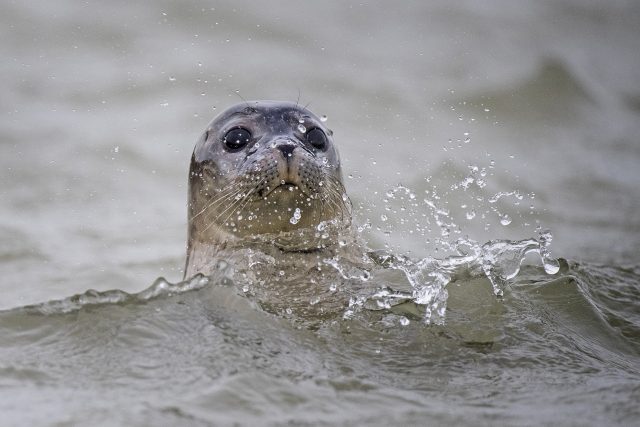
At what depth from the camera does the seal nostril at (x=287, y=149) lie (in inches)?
191

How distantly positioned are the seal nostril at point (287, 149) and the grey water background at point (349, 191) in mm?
767

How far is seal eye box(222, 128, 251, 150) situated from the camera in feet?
17.4

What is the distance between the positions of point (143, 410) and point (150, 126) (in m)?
6.02

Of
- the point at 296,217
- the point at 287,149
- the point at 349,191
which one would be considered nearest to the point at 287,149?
the point at 287,149

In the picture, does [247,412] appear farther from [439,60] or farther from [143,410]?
[439,60]

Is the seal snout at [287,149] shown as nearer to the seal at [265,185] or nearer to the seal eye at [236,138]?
the seal at [265,185]

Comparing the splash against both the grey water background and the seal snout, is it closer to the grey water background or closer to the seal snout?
the grey water background

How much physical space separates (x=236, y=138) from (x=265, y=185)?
1.91ft

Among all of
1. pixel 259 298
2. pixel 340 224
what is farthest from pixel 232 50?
pixel 259 298

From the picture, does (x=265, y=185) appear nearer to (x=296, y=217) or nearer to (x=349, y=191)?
(x=296, y=217)

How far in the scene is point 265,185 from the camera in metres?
4.84

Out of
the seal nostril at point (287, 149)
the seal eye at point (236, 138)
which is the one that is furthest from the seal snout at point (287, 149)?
the seal eye at point (236, 138)

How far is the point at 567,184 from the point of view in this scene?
29.6 feet

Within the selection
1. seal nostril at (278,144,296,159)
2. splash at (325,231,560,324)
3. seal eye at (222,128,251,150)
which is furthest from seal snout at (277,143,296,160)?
splash at (325,231,560,324)
